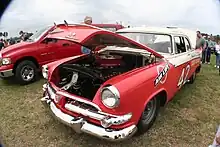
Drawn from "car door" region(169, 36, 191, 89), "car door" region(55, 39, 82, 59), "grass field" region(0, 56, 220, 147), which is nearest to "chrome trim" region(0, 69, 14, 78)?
"grass field" region(0, 56, 220, 147)

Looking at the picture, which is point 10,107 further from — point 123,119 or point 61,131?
point 123,119

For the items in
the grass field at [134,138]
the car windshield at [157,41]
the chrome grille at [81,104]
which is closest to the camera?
the chrome grille at [81,104]

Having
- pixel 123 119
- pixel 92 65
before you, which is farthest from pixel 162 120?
pixel 92 65

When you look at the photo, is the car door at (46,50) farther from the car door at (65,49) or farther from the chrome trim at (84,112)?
the chrome trim at (84,112)

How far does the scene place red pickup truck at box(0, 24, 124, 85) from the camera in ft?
13.4

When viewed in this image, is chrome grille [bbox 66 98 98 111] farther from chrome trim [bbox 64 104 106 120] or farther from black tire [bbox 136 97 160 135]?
black tire [bbox 136 97 160 135]

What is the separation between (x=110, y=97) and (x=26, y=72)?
303 cm

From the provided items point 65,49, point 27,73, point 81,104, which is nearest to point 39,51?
point 27,73

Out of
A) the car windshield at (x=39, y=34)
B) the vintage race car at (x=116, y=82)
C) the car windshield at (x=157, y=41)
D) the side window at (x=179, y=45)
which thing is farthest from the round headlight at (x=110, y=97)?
the car windshield at (x=39, y=34)

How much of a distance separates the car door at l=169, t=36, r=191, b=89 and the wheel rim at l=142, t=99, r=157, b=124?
1.82ft

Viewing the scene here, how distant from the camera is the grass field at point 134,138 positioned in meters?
2.21

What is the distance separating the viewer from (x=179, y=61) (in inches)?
117

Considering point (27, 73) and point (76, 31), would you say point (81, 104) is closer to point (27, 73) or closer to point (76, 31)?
point (76, 31)

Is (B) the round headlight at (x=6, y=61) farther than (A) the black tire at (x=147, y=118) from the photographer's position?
Yes
